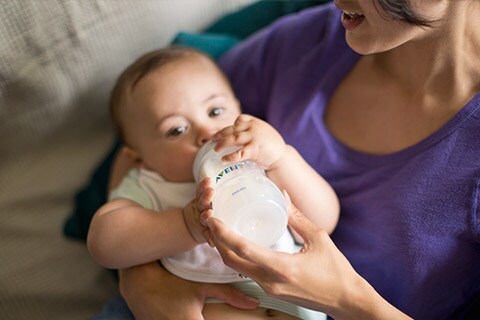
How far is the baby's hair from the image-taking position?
1295 millimetres

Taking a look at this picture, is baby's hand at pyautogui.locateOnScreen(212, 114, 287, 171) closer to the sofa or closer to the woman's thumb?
the woman's thumb

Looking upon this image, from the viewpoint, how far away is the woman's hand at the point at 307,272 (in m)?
0.87

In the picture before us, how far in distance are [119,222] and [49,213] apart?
0.53 metres

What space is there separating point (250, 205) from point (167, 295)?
0.37 meters

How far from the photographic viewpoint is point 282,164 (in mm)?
1108

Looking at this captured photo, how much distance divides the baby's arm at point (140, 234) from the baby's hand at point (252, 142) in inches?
5.3

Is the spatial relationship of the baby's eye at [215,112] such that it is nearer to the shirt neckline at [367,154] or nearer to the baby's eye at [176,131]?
the baby's eye at [176,131]

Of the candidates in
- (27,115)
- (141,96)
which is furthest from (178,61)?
(27,115)

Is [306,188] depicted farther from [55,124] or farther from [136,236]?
[55,124]

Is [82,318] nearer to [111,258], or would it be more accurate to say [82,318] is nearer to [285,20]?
[111,258]

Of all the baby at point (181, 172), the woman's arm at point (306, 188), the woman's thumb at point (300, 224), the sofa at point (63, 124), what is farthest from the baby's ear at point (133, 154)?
the woman's thumb at point (300, 224)

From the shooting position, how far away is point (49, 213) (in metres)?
1.59

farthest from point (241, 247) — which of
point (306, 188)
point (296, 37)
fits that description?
point (296, 37)

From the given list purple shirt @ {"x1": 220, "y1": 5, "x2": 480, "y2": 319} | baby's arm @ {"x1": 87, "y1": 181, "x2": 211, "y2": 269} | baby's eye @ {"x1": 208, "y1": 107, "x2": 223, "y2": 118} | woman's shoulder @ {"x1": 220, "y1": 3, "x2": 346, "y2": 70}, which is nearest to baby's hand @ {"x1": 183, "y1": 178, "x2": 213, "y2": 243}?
baby's arm @ {"x1": 87, "y1": 181, "x2": 211, "y2": 269}
